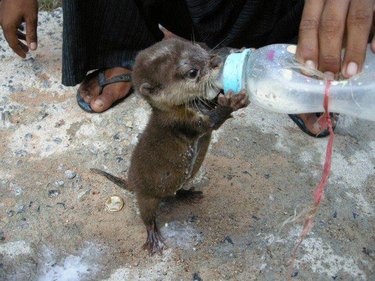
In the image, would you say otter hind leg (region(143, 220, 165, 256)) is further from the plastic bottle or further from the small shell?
the plastic bottle

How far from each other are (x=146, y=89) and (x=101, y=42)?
1.13m

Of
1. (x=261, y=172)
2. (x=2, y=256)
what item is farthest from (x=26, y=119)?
(x=261, y=172)

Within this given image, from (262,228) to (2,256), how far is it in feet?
4.68

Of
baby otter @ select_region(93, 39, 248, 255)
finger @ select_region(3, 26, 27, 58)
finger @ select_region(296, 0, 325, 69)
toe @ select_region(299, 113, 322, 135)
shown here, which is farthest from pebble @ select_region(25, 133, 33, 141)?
finger @ select_region(296, 0, 325, 69)

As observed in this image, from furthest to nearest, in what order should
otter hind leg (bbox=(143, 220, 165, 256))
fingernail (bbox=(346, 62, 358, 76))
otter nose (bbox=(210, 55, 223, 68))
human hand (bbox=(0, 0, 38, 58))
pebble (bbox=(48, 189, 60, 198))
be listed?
human hand (bbox=(0, 0, 38, 58)) → pebble (bbox=(48, 189, 60, 198)) → otter hind leg (bbox=(143, 220, 165, 256)) → otter nose (bbox=(210, 55, 223, 68)) → fingernail (bbox=(346, 62, 358, 76))

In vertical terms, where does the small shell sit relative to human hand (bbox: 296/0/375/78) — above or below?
below

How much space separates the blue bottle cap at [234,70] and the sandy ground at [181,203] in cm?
99

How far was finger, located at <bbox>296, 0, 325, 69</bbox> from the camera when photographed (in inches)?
70.9

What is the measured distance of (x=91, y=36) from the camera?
128 inches

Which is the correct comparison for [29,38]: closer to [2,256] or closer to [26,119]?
[26,119]

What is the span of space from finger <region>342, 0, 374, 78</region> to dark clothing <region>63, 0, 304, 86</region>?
112 cm

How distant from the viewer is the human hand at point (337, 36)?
178cm

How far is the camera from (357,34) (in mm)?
1788

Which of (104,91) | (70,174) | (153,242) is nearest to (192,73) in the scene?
(153,242)
